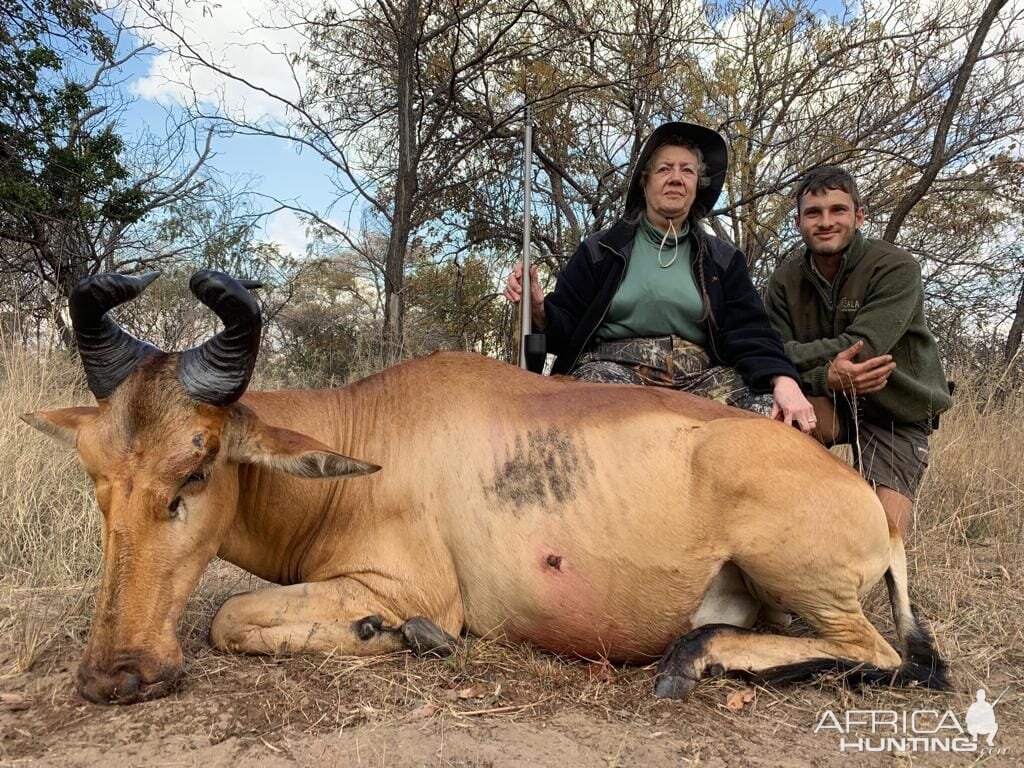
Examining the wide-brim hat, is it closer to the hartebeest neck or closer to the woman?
the woman

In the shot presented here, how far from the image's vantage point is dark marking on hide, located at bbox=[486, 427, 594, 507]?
3697 mm

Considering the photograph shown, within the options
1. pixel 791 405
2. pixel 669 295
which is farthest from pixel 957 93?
pixel 791 405

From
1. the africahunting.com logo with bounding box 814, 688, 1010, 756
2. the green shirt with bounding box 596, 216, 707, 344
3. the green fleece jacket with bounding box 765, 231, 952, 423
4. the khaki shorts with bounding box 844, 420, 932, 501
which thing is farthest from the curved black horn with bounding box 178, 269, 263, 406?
the khaki shorts with bounding box 844, 420, 932, 501

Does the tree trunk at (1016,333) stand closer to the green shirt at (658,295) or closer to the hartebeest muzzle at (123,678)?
the green shirt at (658,295)

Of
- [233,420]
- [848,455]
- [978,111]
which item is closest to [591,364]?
[233,420]

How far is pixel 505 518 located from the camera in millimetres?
3674

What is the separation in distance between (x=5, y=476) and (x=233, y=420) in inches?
143

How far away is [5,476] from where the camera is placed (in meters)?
5.86

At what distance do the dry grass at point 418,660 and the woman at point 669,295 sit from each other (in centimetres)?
190

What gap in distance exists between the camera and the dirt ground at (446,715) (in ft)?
8.80

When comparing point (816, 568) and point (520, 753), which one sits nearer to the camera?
point (520, 753)

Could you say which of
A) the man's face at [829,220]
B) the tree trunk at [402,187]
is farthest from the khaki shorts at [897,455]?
the tree trunk at [402,187]

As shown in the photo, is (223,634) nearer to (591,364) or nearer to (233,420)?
(233,420)

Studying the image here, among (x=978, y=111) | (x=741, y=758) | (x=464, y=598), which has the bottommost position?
(x=741, y=758)
